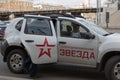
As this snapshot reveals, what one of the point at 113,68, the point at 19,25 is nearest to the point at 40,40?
the point at 19,25

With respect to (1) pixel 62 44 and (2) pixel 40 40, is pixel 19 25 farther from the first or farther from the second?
(1) pixel 62 44

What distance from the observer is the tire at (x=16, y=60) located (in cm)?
924

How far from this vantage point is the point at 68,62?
8.70 meters

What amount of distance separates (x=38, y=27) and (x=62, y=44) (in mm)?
868

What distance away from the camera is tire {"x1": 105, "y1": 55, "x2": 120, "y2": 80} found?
7.98 metres

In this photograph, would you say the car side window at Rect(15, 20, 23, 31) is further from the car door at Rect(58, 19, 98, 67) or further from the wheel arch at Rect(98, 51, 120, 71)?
the wheel arch at Rect(98, 51, 120, 71)

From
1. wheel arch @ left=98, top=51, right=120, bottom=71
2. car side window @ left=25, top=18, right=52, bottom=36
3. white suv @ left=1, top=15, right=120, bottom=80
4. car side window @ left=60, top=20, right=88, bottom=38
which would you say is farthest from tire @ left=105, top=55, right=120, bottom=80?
car side window @ left=25, top=18, right=52, bottom=36

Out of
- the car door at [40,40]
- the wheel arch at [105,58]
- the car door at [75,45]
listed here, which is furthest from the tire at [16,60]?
the wheel arch at [105,58]

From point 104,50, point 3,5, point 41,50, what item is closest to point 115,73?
point 104,50

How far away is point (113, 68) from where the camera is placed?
8.02 meters

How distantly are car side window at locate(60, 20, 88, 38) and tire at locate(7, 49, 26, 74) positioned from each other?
1.30 metres

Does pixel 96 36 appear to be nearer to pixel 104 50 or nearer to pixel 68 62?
pixel 104 50

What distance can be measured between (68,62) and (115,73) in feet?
4.32

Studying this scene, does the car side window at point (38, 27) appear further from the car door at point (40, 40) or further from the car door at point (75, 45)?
the car door at point (75, 45)
